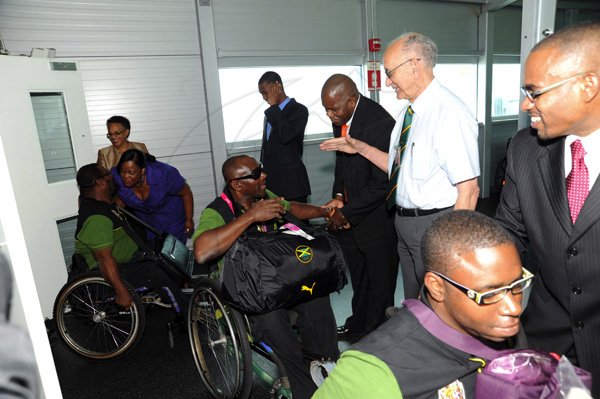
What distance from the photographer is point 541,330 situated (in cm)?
136

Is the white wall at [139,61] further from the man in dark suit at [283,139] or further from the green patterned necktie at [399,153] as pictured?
the green patterned necktie at [399,153]

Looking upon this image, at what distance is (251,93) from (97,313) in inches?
127

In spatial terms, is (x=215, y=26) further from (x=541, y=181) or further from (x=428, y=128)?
(x=541, y=181)

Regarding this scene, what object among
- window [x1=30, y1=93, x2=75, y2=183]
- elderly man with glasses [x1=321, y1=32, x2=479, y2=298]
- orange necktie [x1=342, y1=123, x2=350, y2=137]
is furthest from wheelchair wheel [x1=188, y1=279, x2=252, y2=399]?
window [x1=30, y1=93, x2=75, y2=183]

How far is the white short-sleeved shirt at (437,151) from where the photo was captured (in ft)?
5.95

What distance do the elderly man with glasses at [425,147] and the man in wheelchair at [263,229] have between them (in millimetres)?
579

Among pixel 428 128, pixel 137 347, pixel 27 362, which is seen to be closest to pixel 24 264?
pixel 27 362

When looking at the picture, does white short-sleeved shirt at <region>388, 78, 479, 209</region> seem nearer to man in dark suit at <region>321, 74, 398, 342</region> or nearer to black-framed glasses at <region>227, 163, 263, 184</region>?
man in dark suit at <region>321, 74, 398, 342</region>

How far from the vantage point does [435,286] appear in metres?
1.01

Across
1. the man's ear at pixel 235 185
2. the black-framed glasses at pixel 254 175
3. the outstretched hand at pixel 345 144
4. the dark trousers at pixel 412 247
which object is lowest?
the dark trousers at pixel 412 247

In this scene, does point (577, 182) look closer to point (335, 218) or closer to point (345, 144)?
point (345, 144)

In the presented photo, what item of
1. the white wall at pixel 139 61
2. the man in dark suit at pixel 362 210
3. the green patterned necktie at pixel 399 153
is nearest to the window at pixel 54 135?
the white wall at pixel 139 61

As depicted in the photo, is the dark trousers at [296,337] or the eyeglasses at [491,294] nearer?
the eyeglasses at [491,294]

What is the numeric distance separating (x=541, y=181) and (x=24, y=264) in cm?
141
